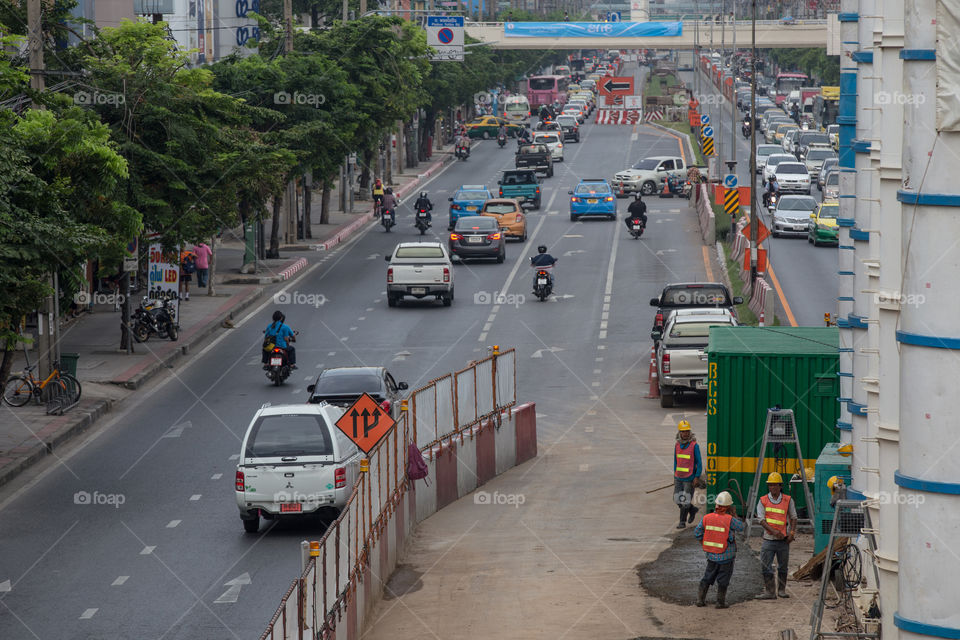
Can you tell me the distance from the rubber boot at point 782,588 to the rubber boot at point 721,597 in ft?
2.42

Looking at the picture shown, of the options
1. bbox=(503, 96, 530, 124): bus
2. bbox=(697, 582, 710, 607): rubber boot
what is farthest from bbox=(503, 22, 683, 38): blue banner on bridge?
bbox=(697, 582, 710, 607): rubber boot

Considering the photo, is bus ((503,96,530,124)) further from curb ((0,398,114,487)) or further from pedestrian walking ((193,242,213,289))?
curb ((0,398,114,487))

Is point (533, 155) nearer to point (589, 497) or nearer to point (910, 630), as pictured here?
point (589, 497)

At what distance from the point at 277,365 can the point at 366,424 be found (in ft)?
42.6

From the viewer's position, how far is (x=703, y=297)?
3550cm

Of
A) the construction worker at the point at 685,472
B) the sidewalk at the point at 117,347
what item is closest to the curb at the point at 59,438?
the sidewalk at the point at 117,347

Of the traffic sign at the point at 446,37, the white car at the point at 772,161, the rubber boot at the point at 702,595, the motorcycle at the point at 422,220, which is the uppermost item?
the traffic sign at the point at 446,37

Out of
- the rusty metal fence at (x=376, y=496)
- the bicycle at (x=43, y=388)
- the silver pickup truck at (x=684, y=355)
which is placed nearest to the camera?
the rusty metal fence at (x=376, y=496)

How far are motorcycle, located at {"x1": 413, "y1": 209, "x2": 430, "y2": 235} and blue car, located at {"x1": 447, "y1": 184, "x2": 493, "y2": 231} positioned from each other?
3.57 feet

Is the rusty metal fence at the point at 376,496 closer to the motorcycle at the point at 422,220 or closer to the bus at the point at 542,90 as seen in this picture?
the motorcycle at the point at 422,220

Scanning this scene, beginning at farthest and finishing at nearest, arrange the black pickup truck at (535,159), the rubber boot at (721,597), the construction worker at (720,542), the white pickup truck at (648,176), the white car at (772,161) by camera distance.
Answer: the black pickup truck at (535,159) → the white pickup truck at (648,176) → the white car at (772,161) → the rubber boot at (721,597) → the construction worker at (720,542)

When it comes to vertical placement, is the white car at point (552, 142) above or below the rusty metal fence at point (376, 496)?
above

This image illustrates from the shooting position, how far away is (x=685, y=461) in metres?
21.3

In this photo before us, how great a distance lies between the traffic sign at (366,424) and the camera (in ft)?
60.4
